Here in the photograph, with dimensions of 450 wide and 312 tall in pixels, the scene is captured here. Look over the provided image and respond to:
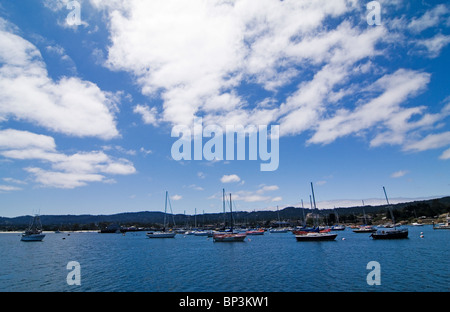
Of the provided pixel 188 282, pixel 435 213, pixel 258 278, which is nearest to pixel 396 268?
pixel 258 278

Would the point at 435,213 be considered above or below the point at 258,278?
above

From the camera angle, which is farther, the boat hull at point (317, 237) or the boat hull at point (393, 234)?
the boat hull at point (317, 237)

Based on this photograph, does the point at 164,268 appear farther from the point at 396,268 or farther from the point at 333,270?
the point at 396,268

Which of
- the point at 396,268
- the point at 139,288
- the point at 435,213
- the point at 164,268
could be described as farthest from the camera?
the point at 435,213

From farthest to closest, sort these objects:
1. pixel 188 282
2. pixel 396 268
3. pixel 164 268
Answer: pixel 164 268, pixel 396 268, pixel 188 282

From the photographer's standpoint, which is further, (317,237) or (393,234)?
(317,237)

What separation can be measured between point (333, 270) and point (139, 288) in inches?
1032

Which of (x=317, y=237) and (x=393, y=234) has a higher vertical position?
(x=393, y=234)

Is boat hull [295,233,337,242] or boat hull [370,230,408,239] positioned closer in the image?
boat hull [370,230,408,239]

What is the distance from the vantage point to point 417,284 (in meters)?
25.5
